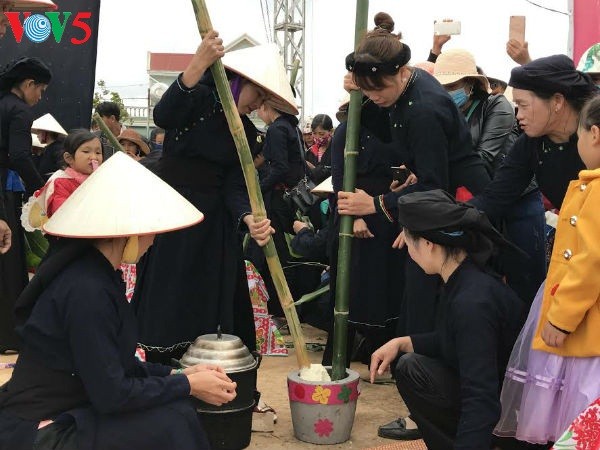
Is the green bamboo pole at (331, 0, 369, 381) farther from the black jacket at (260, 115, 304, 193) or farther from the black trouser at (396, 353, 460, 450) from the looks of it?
the black jacket at (260, 115, 304, 193)

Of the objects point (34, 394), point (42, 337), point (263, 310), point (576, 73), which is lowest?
point (263, 310)

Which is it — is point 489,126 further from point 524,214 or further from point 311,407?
point 311,407

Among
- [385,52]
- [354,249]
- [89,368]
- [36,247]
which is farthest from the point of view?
[36,247]

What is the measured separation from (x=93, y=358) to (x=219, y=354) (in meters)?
1.02

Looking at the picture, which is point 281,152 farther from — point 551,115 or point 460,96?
point 551,115

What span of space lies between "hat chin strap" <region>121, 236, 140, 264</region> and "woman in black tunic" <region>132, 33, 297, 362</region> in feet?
3.38

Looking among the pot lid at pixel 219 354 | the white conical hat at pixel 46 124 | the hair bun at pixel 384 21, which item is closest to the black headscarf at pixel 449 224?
the pot lid at pixel 219 354

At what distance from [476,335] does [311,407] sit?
1076 millimetres

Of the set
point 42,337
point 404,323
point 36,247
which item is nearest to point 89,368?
point 42,337

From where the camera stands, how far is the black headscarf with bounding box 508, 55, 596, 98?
302cm

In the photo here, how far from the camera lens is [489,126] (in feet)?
13.9

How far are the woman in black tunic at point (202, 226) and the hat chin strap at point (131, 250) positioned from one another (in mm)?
1031

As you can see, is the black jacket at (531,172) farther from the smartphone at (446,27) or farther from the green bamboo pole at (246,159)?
the smartphone at (446,27)

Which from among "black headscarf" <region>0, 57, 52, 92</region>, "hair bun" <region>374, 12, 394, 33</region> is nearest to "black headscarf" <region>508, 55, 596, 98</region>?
"hair bun" <region>374, 12, 394, 33</region>
